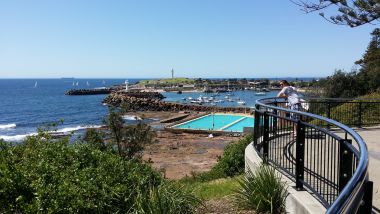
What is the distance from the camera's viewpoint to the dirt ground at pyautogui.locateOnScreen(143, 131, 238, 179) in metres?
28.6

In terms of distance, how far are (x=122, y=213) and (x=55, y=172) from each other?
1071mm

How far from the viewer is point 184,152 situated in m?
35.8

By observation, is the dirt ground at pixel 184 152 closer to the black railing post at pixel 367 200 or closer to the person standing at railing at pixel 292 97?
the person standing at railing at pixel 292 97

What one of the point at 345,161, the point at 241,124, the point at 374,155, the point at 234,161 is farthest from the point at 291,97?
the point at 241,124

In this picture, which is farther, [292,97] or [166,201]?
[292,97]

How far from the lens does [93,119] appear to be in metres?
76.0

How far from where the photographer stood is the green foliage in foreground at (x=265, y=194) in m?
5.77

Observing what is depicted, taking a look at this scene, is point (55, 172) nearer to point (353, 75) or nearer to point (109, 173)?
point (109, 173)

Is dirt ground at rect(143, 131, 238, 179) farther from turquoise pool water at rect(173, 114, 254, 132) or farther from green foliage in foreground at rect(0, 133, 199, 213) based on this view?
green foliage in foreground at rect(0, 133, 199, 213)

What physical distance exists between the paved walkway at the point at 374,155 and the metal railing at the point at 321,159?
19.1 inches

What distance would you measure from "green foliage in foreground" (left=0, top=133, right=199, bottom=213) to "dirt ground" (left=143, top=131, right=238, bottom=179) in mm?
18212

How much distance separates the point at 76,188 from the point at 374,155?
20.0 ft

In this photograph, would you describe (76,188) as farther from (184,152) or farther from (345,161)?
(184,152)

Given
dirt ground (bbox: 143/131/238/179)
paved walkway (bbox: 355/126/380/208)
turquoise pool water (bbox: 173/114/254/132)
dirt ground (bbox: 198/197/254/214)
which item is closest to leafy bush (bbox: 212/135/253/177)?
paved walkway (bbox: 355/126/380/208)
